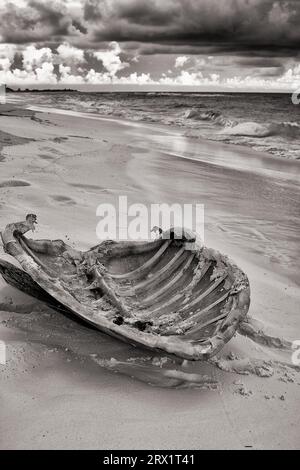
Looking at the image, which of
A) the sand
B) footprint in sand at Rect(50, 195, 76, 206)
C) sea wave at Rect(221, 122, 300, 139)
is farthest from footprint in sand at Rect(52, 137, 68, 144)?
sea wave at Rect(221, 122, 300, 139)

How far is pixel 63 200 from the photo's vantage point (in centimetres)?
730

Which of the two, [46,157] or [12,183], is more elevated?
[46,157]

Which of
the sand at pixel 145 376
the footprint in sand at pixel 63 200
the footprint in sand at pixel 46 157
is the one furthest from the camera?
the footprint in sand at pixel 46 157

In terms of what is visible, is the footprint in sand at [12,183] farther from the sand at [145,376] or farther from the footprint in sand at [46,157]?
the footprint in sand at [46,157]

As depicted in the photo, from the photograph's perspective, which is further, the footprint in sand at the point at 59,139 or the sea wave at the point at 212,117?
the sea wave at the point at 212,117
